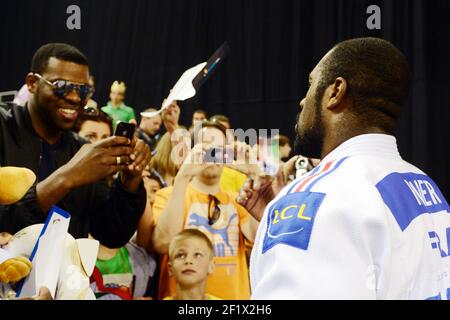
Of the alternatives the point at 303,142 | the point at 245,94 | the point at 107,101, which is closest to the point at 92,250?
the point at 107,101

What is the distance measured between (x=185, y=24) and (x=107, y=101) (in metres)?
0.65

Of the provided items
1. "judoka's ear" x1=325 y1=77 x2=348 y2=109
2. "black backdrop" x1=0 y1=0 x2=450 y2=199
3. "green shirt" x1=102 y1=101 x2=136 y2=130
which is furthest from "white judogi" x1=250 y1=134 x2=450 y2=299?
"green shirt" x1=102 y1=101 x2=136 y2=130

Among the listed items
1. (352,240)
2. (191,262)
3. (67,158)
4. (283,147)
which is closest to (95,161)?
(67,158)

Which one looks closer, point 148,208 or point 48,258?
point 48,258

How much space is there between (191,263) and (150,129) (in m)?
0.81

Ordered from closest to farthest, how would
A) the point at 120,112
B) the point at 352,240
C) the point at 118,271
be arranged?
the point at 352,240 → the point at 118,271 → the point at 120,112

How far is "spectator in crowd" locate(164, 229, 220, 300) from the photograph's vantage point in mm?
3301

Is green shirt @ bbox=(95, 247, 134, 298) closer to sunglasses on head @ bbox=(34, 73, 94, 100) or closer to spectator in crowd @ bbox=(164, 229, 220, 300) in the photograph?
spectator in crowd @ bbox=(164, 229, 220, 300)

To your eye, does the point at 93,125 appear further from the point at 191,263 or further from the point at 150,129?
the point at 191,263

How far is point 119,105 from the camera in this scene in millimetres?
3518

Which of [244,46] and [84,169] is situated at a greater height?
[244,46]

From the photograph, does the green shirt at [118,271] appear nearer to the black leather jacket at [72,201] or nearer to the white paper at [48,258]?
Result: the black leather jacket at [72,201]

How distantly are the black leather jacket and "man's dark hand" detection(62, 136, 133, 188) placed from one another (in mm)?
120

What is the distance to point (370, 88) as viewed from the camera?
139cm
